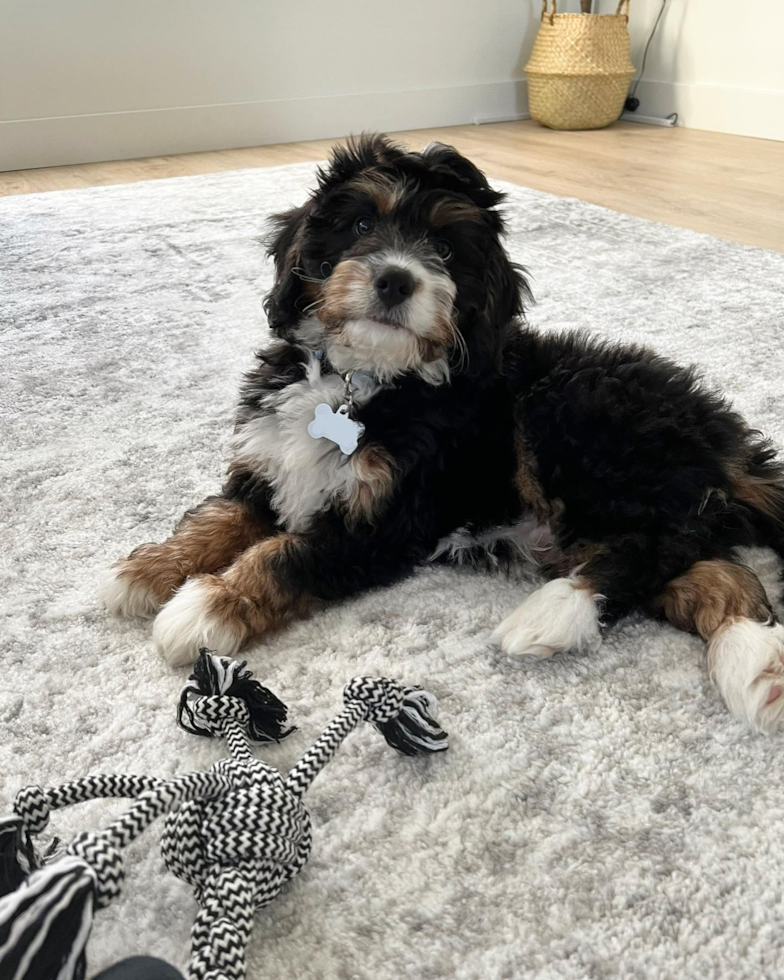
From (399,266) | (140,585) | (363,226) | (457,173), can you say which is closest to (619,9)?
(457,173)

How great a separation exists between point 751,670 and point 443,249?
0.84m

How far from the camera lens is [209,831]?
37.8 inches

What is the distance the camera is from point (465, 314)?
159 cm

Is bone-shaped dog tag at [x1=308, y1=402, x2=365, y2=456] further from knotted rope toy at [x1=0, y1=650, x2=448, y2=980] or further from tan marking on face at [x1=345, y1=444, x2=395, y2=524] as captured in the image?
knotted rope toy at [x1=0, y1=650, x2=448, y2=980]

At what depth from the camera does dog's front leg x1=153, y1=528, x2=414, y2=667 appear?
1413mm

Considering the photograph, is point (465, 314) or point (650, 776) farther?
point (465, 314)

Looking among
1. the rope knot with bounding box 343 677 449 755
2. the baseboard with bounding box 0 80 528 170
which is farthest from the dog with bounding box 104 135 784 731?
the baseboard with bounding box 0 80 528 170

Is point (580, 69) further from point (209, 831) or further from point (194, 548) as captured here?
point (209, 831)

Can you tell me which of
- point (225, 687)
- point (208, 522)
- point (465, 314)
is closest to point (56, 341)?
point (208, 522)

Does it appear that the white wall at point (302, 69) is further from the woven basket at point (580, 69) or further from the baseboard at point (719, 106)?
the woven basket at point (580, 69)

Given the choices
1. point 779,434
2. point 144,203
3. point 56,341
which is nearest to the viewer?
point 779,434

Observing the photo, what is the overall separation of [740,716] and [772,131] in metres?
5.84

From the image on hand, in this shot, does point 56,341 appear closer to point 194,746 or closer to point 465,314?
point 465,314

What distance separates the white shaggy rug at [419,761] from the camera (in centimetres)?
98
